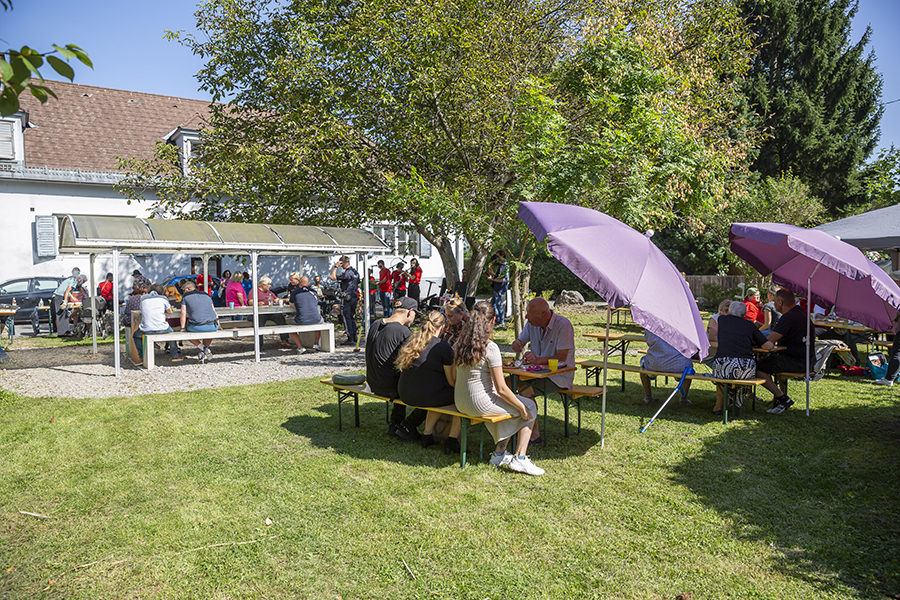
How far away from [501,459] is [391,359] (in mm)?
1462

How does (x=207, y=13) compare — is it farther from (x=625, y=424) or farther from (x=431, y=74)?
(x=625, y=424)

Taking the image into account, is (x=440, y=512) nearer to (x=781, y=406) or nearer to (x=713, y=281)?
(x=781, y=406)

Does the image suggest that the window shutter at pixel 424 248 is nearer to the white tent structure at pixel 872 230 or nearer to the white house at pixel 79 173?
the white house at pixel 79 173

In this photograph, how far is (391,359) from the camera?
20.5 feet

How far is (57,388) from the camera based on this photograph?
30.5ft

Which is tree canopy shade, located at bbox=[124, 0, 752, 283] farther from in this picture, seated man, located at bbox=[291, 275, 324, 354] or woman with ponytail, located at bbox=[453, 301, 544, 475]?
woman with ponytail, located at bbox=[453, 301, 544, 475]

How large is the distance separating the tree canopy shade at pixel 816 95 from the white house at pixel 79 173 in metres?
15.6

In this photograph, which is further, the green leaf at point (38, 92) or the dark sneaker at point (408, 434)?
the dark sneaker at point (408, 434)

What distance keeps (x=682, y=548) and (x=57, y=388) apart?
29.1ft

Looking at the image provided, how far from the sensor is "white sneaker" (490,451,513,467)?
217 inches

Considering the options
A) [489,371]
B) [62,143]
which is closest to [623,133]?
[489,371]

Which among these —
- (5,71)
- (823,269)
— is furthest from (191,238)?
(5,71)

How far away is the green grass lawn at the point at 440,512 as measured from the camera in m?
3.69

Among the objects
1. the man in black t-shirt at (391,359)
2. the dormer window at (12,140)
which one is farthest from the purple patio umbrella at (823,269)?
the dormer window at (12,140)
